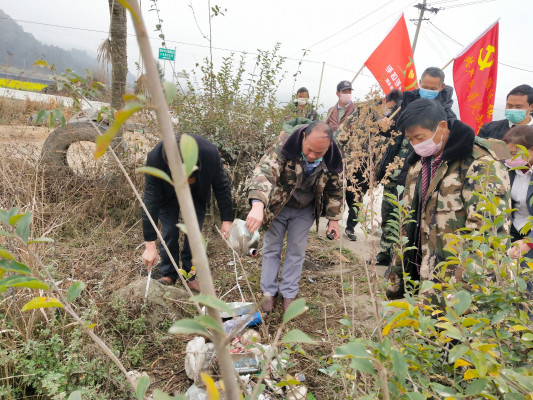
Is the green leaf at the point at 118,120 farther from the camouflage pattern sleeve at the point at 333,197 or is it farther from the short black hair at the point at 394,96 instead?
the short black hair at the point at 394,96

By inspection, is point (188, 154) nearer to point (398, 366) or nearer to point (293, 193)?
point (398, 366)

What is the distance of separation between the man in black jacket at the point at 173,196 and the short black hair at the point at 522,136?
6.90 ft

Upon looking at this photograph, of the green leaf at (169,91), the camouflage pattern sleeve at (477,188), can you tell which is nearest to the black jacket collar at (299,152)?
the camouflage pattern sleeve at (477,188)

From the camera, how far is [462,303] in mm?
646

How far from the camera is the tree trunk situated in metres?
3.85

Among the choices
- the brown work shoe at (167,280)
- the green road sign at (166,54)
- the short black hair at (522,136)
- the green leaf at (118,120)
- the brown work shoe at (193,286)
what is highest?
the green road sign at (166,54)

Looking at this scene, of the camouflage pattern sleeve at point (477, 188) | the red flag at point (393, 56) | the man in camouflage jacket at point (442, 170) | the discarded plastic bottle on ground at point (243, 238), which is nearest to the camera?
the camouflage pattern sleeve at point (477, 188)

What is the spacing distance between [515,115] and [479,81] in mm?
1569

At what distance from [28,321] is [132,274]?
1059mm

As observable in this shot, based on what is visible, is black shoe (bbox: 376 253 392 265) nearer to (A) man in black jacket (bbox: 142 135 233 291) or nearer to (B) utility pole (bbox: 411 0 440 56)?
(A) man in black jacket (bbox: 142 135 233 291)

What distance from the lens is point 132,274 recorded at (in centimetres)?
299

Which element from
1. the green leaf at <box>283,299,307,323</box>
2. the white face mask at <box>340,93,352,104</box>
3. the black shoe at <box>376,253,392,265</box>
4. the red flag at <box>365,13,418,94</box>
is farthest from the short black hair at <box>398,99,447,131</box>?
the red flag at <box>365,13,418,94</box>

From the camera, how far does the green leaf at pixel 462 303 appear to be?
0.64 meters

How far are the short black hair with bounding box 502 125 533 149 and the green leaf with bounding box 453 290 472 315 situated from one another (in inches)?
87.0
